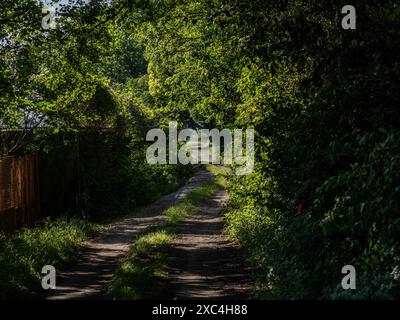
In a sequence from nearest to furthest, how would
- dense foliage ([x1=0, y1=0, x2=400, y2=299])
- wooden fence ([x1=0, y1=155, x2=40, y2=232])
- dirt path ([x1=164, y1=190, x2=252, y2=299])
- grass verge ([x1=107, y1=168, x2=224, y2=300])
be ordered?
dense foliage ([x1=0, y1=0, x2=400, y2=299]), grass verge ([x1=107, y1=168, x2=224, y2=300]), dirt path ([x1=164, y1=190, x2=252, y2=299]), wooden fence ([x1=0, y1=155, x2=40, y2=232])

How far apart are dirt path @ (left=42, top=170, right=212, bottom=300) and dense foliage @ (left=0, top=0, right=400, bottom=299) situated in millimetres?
3008

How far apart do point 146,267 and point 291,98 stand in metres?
4.29

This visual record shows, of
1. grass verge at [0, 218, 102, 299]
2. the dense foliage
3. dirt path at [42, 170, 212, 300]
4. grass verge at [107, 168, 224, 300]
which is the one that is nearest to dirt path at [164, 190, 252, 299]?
grass verge at [107, 168, 224, 300]

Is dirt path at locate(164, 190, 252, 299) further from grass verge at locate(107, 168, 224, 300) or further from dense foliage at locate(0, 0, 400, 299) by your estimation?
dense foliage at locate(0, 0, 400, 299)

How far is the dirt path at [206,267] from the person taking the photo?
9.47 m

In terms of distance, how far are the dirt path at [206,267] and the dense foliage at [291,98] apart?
1.69 feet

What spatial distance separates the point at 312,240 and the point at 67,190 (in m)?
14.1

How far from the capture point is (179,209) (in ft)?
74.1

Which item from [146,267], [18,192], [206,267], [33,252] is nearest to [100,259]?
[33,252]

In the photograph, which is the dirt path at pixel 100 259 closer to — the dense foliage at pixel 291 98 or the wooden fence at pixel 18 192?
the wooden fence at pixel 18 192

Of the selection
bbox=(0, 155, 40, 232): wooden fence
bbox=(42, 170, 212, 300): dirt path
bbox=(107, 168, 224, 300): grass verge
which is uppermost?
bbox=(0, 155, 40, 232): wooden fence

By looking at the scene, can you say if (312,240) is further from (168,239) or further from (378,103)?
(168,239)

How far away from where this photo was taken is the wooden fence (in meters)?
15.4
